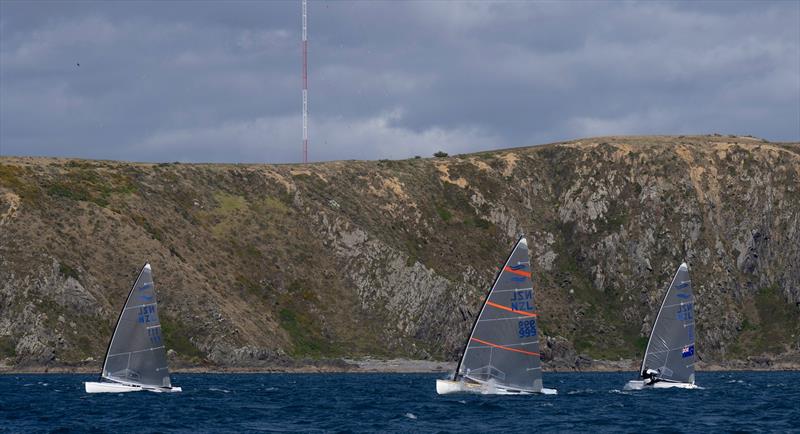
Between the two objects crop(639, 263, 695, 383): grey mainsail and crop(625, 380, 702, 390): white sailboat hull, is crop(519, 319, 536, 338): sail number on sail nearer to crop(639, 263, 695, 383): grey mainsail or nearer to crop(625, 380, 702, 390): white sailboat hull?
crop(639, 263, 695, 383): grey mainsail

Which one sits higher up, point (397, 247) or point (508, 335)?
point (397, 247)

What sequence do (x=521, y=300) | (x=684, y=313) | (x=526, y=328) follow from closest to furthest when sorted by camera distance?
(x=521, y=300) → (x=526, y=328) → (x=684, y=313)

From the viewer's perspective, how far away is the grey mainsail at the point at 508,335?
7444 centimetres

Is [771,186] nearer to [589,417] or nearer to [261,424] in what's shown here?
[589,417]

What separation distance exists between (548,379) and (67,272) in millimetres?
50645

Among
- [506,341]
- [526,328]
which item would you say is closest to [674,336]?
[526,328]

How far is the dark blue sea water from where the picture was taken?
212 feet

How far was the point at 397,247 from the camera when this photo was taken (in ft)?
546

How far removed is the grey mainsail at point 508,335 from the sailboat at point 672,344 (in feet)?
61.7

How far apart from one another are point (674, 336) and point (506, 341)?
2251 cm

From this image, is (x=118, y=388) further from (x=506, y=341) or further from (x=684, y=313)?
(x=684, y=313)

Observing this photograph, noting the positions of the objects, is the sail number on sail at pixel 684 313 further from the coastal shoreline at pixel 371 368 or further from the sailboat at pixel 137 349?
the coastal shoreline at pixel 371 368

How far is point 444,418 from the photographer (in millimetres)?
69500

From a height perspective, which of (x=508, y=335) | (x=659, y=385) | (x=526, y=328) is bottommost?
(x=659, y=385)
